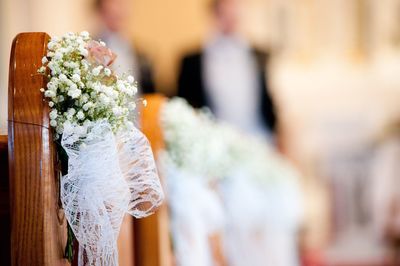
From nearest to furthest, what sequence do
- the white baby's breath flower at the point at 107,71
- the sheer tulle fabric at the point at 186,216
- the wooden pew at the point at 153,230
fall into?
the white baby's breath flower at the point at 107,71 < the wooden pew at the point at 153,230 < the sheer tulle fabric at the point at 186,216

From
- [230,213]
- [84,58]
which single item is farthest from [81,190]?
[230,213]

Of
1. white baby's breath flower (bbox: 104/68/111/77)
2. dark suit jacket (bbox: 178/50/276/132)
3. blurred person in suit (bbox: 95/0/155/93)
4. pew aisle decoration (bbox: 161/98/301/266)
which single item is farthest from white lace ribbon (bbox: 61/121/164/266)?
dark suit jacket (bbox: 178/50/276/132)

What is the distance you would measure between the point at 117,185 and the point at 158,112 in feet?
2.40

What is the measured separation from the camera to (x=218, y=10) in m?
5.11

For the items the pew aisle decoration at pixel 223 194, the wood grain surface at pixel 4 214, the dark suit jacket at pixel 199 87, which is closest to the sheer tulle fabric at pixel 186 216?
the pew aisle decoration at pixel 223 194

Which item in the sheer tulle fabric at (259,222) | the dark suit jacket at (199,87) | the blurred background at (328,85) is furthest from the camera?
the blurred background at (328,85)

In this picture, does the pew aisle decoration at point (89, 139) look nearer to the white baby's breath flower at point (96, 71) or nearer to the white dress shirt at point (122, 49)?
the white baby's breath flower at point (96, 71)

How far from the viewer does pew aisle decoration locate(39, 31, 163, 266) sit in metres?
1.46

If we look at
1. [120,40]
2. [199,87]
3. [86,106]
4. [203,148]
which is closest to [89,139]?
[86,106]

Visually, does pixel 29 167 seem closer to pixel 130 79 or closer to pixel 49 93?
pixel 49 93

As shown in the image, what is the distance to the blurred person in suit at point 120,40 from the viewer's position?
4777 millimetres

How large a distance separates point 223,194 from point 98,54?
1706 millimetres

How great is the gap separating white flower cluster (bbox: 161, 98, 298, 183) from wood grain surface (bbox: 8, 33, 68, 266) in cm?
93

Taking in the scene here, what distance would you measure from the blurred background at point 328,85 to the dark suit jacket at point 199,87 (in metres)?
0.52
